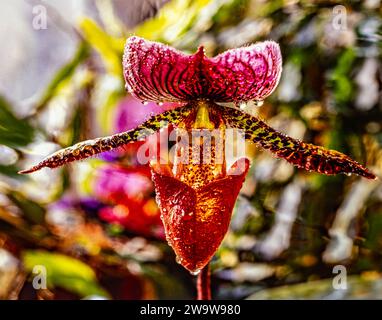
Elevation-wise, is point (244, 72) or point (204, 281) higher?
point (244, 72)

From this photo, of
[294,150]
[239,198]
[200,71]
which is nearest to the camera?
[200,71]

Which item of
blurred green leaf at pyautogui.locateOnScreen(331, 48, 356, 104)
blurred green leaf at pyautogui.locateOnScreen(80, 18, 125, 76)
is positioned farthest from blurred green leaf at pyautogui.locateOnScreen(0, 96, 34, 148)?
blurred green leaf at pyautogui.locateOnScreen(331, 48, 356, 104)

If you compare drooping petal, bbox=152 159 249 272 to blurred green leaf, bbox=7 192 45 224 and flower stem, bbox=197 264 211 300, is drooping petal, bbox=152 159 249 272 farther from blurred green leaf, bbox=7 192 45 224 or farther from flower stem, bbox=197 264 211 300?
blurred green leaf, bbox=7 192 45 224

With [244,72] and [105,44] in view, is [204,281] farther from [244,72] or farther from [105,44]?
[105,44]

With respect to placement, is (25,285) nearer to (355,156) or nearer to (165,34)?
(165,34)

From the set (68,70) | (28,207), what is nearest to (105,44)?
(68,70)

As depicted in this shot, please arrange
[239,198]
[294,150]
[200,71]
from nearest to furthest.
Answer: [200,71], [294,150], [239,198]

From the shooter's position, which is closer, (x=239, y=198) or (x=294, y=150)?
(x=294, y=150)

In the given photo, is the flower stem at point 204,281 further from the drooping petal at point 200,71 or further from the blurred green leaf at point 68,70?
the blurred green leaf at point 68,70
